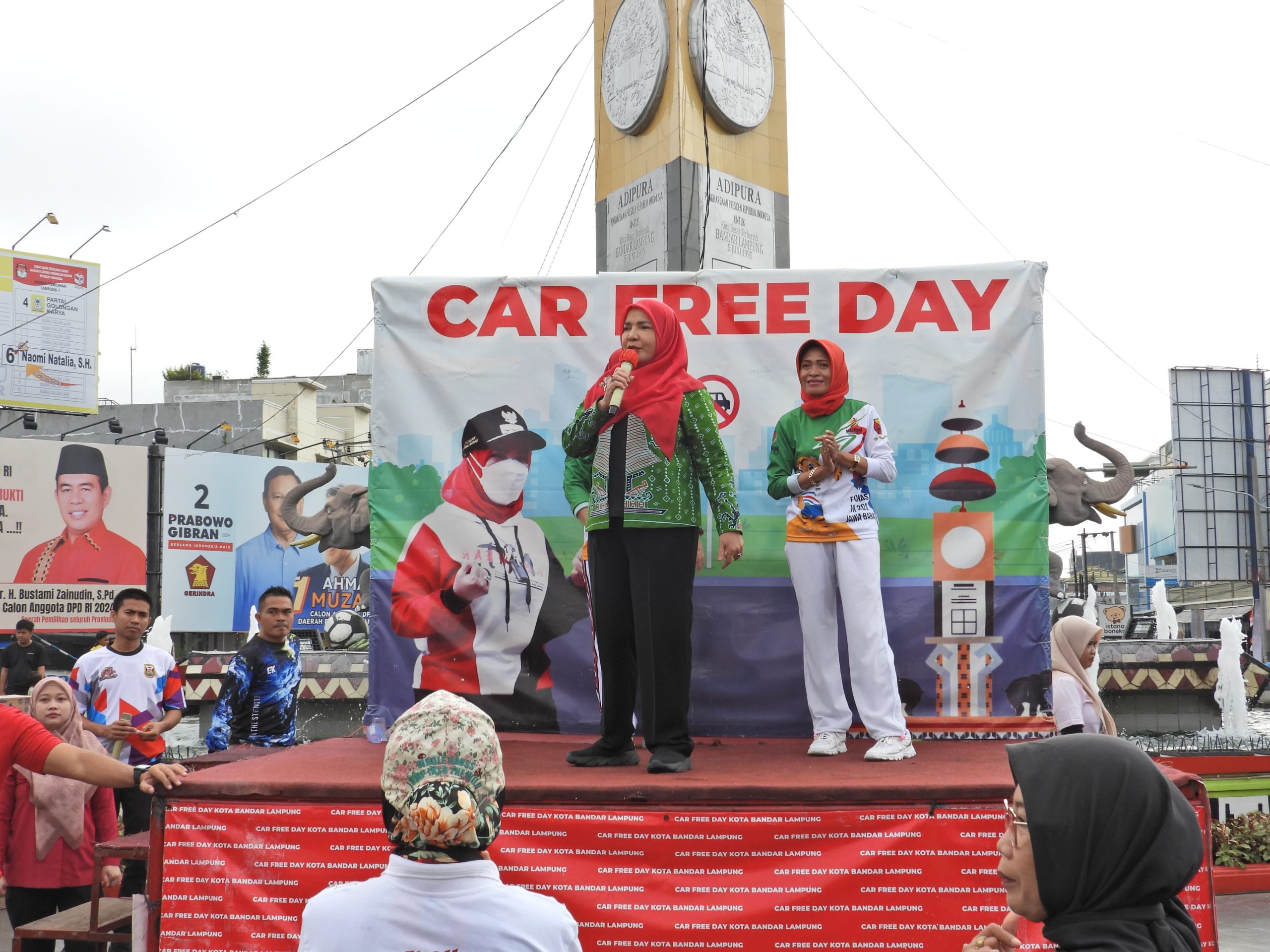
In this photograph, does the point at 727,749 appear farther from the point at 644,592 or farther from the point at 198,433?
the point at 198,433

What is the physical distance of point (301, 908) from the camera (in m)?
3.35

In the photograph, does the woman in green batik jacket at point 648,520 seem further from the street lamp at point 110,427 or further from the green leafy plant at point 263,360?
the green leafy plant at point 263,360

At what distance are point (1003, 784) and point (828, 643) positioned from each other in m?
1.15

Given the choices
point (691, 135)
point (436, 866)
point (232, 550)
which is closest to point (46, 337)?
point (232, 550)

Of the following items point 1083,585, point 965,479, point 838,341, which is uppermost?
point 838,341

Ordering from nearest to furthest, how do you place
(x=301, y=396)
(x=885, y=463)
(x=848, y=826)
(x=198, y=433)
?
1. (x=848, y=826)
2. (x=885, y=463)
3. (x=198, y=433)
4. (x=301, y=396)

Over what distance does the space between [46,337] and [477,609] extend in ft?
94.1

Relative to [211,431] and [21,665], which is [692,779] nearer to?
[21,665]

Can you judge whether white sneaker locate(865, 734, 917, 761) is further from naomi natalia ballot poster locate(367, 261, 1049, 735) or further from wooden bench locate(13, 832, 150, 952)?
wooden bench locate(13, 832, 150, 952)

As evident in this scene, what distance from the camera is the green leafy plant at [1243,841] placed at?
7.36 m

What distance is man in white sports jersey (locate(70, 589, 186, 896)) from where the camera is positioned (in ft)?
17.4

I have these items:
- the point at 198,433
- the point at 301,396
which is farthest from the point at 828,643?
the point at 301,396

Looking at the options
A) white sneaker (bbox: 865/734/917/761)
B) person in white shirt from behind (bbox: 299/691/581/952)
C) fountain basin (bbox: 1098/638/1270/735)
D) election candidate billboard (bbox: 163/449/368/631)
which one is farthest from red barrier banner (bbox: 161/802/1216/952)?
election candidate billboard (bbox: 163/449/368/631)

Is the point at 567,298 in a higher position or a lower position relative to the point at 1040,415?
higher
